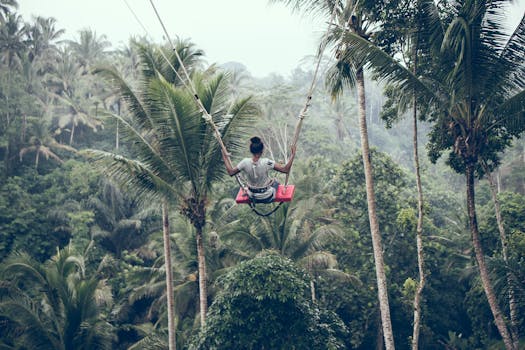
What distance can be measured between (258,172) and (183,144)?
3.65 meters

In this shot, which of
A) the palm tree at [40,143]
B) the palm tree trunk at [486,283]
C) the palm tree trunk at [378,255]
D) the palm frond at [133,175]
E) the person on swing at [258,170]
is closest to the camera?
the person on swing at [258,170]

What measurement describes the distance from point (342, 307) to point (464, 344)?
13.2 ft

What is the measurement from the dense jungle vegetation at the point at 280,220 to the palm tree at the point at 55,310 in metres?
0.04

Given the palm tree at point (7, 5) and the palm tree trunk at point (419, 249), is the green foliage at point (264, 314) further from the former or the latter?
the palm tree at point (7, 5)

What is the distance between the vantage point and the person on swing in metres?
6.62

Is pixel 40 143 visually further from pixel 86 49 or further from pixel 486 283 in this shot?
pixel 486 283

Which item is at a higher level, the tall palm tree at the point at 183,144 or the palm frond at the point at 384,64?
the palm frond at the point at 384,64

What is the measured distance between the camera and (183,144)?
33.5ft

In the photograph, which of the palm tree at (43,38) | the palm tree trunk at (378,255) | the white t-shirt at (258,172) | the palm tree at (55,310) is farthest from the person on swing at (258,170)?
the palm tree at (43,38)

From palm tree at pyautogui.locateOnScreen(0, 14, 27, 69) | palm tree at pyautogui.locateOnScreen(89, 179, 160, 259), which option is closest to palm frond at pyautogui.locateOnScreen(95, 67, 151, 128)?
palm tree at pyautogui.locateOnScreen(89, 179, 160, 259)

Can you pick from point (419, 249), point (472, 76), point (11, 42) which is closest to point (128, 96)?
point (472, 76)

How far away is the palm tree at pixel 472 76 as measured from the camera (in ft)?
30.6

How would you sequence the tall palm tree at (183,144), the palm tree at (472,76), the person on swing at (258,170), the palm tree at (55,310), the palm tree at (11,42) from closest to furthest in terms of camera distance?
the person on swing at (258,170)
the palm tree at (472,76)
the tall palm tree at (183,144)
the palm tree at (55,310)
the palm tree at (11,42)

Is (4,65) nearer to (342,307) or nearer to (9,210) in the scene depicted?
(9,210)
